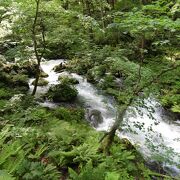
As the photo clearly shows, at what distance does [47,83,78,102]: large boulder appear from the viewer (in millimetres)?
11797

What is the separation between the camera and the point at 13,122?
7.02 meters

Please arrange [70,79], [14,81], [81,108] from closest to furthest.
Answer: [81,108], [14,81], [70,79]

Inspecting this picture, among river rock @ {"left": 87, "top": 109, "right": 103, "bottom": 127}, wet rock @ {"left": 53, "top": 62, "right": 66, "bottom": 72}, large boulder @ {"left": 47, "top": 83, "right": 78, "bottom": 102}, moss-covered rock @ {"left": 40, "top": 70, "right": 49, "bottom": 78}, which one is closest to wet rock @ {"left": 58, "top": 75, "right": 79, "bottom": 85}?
large boulder @ {"left": 47, "top": 83, "right": 78, "bottom": 102}

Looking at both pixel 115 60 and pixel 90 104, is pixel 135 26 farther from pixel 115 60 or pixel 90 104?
pixel 90 104

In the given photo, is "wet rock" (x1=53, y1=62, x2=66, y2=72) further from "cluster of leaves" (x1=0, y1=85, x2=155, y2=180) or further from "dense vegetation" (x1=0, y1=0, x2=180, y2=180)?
"cluster of leaves" (x1=0, y1=85, x2=155, y2=180)

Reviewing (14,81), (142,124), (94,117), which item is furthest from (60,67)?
(142,124)

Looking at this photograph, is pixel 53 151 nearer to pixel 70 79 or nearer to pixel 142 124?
pixel 142 124

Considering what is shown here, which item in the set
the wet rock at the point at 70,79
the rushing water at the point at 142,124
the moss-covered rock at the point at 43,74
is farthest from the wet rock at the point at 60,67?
the wet rock at the point at 70,79

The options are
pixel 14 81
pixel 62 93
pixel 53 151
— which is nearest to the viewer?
pixel 53 151

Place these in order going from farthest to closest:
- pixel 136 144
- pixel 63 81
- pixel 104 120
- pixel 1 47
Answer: pixel 1 47, pixel 63 81, pixel 104 120, pixel 136 144

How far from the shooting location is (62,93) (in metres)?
11.9

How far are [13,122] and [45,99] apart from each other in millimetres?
4740

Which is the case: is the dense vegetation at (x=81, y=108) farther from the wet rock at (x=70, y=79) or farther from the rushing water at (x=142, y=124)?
the wet rock at (x=70, y=79)

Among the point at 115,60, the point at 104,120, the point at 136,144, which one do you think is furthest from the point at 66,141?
the point at 104,120
